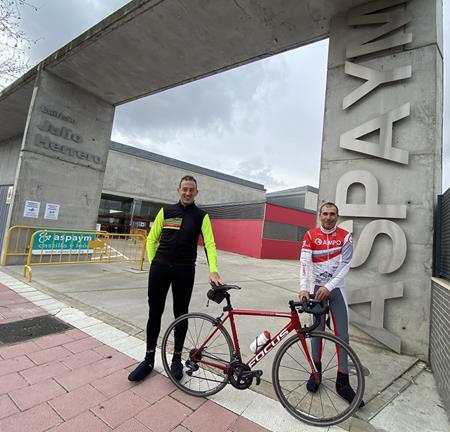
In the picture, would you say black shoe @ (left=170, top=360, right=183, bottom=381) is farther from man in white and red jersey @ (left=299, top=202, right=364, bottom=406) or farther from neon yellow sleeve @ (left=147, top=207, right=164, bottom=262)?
man in white and red jersey @ (left=299, top=202, right=364, bottom=406)

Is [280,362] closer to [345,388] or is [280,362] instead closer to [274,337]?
[274,337]

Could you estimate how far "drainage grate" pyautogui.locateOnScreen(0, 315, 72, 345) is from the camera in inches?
123

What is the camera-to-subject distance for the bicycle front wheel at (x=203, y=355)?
2320mm

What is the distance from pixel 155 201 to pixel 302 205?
14.4m

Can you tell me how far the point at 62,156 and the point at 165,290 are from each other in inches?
298

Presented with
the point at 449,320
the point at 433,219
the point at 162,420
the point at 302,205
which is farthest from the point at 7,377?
the point at 302,205

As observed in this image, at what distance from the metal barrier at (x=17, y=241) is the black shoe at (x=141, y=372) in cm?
653

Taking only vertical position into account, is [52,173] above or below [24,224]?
above

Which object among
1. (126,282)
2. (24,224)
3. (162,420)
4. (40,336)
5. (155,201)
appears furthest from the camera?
(155,201)

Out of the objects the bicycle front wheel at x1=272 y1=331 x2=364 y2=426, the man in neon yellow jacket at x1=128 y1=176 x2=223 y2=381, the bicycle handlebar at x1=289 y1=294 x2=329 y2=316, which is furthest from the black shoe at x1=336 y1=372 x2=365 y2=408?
the man in neon yellow jacket at x1=128 y1=176 x2=223 y2=381

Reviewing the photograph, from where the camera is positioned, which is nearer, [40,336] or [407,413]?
[407,413]

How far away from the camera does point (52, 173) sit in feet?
26.6

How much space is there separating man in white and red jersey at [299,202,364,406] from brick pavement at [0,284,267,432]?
1042 mm

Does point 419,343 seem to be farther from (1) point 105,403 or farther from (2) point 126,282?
(2) point 126,282
